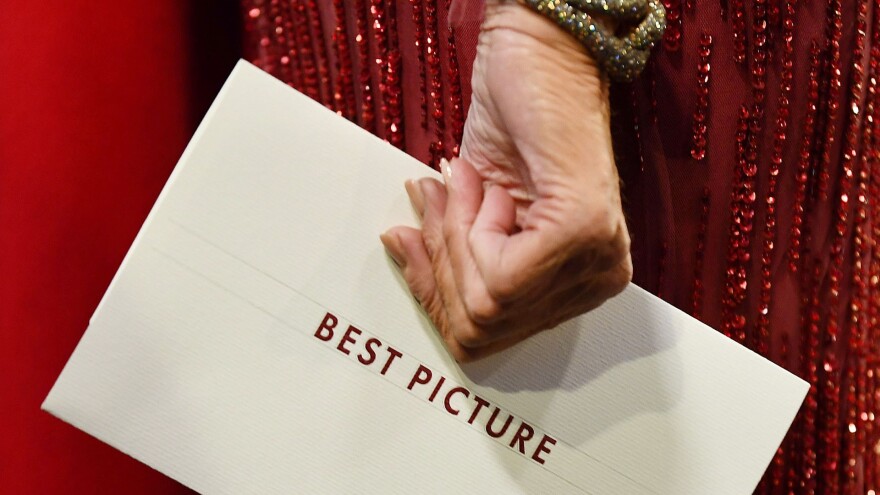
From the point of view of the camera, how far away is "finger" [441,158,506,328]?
0.32m

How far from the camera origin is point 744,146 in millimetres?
425

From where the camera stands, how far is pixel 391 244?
0.37 meters

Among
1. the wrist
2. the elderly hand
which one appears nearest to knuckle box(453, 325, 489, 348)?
the elderly hand

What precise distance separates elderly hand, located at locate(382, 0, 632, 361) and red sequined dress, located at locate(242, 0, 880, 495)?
86mm

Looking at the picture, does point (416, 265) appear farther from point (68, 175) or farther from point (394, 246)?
point (68, 175)

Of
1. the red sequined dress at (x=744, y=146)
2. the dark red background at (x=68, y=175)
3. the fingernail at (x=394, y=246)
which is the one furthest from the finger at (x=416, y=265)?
the dark red background at (x=68, y=175)

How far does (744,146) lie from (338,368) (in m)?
0.28

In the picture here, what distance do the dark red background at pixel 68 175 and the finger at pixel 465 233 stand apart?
0.23m

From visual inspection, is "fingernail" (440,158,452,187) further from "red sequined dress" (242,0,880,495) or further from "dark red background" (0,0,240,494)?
"dark red background" (0,0,240,494)

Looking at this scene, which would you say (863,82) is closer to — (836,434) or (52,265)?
(836,434)

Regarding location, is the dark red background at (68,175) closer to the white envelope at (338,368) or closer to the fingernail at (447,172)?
the white envelope at (338,368)

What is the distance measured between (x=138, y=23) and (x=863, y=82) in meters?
0.46

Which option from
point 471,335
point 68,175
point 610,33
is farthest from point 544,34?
point 68,175

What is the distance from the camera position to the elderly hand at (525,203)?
1.00ft
